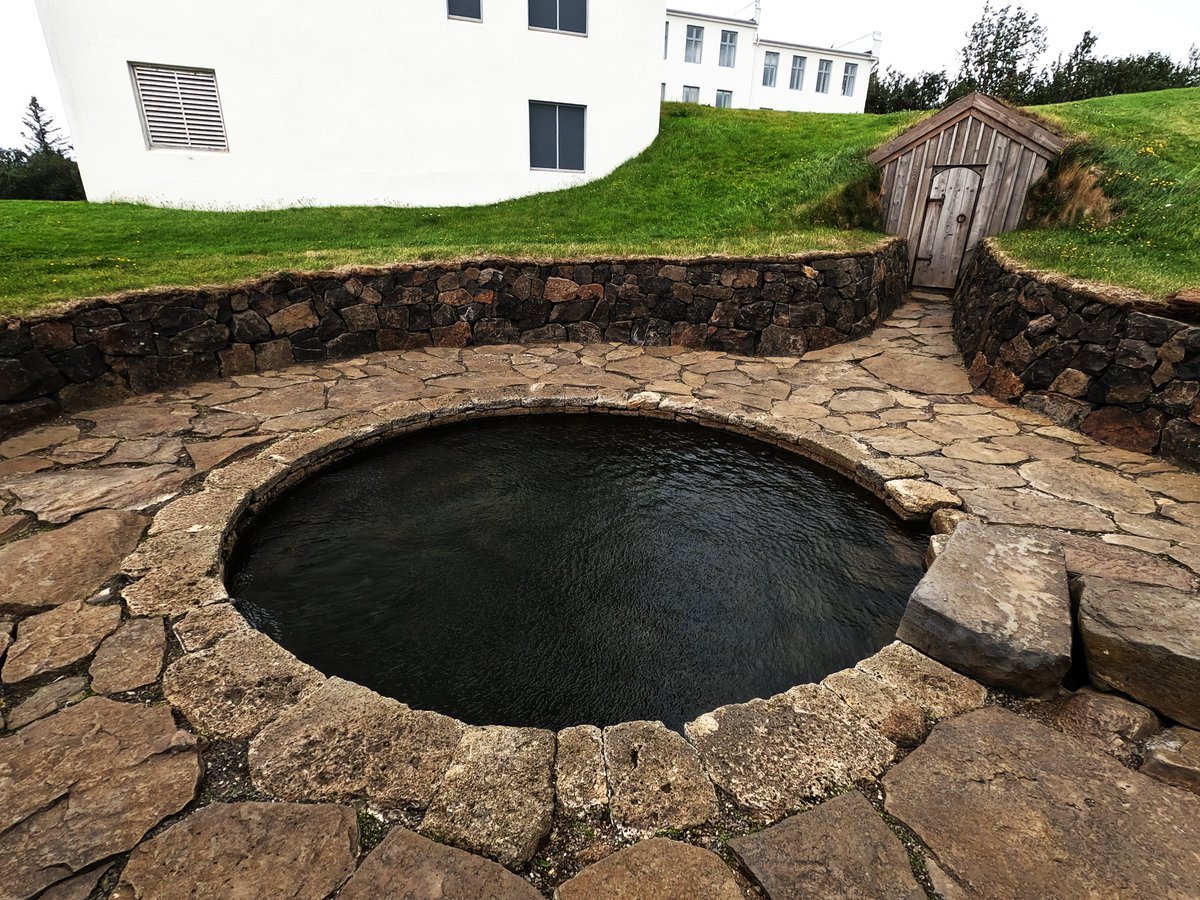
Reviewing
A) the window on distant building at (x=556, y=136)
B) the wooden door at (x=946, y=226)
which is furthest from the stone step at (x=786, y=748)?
the window on distant building at (x=556, y=136)

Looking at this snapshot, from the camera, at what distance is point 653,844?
1.89 metres

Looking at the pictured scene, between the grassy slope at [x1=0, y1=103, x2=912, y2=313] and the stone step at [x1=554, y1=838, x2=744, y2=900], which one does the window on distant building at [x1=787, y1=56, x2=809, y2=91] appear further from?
the stone step at [x1=554, y1=838, x2=744, y2=900]

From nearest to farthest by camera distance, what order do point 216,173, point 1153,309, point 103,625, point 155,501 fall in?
point 103,625, point 155,501, point 1153,309, point 216,173

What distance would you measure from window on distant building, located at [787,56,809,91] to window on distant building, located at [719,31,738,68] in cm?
362

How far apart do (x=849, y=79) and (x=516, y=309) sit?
35811 mm

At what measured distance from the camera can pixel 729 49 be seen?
31203 millimetres

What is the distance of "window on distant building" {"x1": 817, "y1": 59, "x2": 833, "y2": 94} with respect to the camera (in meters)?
32.5

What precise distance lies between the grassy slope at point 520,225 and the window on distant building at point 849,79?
23.3 m

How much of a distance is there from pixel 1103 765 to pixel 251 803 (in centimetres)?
310

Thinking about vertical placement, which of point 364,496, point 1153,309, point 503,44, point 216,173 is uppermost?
point 503,44

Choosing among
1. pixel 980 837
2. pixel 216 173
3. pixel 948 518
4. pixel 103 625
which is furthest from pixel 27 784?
pixel 216 173

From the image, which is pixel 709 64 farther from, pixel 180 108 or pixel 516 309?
pixel 516 309

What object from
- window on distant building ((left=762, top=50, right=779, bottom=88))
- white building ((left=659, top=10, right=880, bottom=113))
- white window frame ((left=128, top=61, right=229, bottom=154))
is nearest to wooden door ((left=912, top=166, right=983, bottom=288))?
white window frame ((left=128, top=61, right=229, bottom=154))

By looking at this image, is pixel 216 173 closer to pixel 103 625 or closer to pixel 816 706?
pixel 103 625
